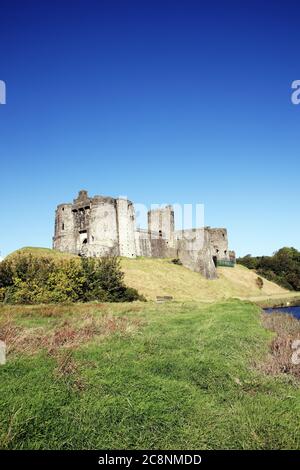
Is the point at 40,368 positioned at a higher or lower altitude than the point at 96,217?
lower

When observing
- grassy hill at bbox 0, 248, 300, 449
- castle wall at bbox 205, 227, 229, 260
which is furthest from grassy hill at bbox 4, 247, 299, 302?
grassy hill at bbox 0, 248, 300, 449

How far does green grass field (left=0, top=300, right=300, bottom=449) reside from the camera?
5.39m

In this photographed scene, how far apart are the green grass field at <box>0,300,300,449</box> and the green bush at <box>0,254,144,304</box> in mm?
17468

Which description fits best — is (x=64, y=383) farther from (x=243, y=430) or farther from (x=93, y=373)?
(x=243, y=430)

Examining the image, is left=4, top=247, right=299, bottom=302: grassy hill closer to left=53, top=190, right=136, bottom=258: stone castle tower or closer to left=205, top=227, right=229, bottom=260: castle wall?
left=53, top=190, right=136, bottom=258: stone castle tower

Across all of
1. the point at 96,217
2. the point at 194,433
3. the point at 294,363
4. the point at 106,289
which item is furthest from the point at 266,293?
the point at 194,433

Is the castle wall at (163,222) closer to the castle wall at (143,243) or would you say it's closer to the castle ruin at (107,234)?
the castle wall at (143,243)

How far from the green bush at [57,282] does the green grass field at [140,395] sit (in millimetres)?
17468

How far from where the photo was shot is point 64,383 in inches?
279

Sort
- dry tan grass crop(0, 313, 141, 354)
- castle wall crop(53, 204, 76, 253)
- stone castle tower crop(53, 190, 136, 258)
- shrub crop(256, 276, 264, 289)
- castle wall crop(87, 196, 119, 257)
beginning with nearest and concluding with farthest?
1. dry tan grass crop(0, 313, 141, 354)
2. castle wall crop(87, 196, 119, 257)
3. stone castle tower crop(53, 190, 136, 258)
4. castle wall crop(53, 204, 76, 253)
5. shrub crop(256, 276, 264, 289)

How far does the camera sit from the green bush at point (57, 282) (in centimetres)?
2809

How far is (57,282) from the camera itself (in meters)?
30.1
